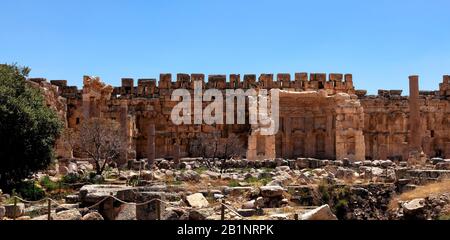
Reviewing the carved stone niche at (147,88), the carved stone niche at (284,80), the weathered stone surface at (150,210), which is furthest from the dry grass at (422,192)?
the carved stone niche at (147,88)

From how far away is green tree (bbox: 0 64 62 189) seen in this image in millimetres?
21547

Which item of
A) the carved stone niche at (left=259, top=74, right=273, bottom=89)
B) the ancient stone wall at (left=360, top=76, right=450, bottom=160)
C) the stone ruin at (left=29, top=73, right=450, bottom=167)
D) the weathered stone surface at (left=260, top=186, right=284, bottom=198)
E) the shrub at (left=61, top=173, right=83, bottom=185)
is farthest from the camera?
the ancient stone wall at (left=360, top=76, right=450, bottom=160)

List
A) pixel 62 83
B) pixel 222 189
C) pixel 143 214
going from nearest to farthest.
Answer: pixel 143 214
pixel 222 189
pixel 62 83

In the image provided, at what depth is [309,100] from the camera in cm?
4009

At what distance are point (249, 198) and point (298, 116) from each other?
23346 millimetres

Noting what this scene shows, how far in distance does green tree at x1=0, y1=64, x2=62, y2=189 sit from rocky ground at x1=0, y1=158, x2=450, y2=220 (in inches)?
69.1

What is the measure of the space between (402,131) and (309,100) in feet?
27.0

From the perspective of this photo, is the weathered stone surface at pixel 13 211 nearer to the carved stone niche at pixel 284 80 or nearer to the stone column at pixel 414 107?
the stone column at pixel 414 107

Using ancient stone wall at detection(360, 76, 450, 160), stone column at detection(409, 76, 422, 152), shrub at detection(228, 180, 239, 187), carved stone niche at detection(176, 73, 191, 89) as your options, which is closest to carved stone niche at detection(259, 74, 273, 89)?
carved stone niche at detection(176, 73, 191, 89)

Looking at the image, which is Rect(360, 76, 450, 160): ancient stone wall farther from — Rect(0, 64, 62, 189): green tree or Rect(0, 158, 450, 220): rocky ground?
Rect(0, 64, 62, 189): green tree

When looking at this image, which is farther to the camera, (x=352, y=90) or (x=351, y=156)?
(x=352, y=90)
